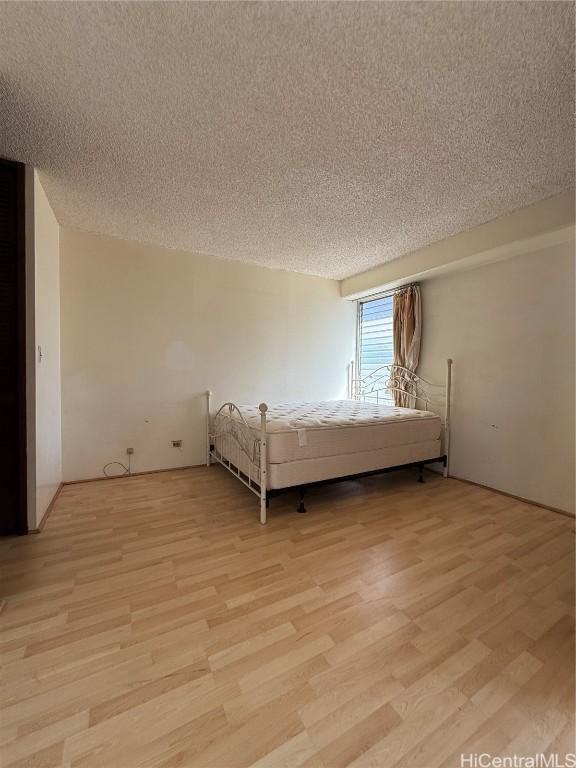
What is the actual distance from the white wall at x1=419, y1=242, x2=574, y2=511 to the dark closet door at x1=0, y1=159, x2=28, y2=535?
3960mm

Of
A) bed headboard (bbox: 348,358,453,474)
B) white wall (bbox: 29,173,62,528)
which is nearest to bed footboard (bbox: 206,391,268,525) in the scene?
white wall (bbox: 29,173,62,528)

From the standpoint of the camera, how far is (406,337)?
3873 millimetres

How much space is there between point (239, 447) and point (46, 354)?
1.79 m

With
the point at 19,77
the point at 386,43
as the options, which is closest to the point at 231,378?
the point at 19,77

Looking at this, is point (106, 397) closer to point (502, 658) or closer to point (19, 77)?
point (19, 77)

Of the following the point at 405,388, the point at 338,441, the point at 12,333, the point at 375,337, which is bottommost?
the point at 338,441

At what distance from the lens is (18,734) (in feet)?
3.16

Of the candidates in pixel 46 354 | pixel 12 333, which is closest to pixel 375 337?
pixel 46 354

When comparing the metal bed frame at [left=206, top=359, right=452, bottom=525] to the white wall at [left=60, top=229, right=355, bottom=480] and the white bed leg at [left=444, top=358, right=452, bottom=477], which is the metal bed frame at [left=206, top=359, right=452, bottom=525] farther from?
the white wall at [left=60, top=229, right=355, bottom=480]

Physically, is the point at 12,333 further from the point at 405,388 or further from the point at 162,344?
the point at 405,388

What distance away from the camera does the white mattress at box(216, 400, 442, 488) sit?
2.48 metres

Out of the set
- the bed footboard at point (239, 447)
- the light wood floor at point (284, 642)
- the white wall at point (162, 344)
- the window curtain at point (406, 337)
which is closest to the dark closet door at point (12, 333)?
the light wood floor at point (284, 642)

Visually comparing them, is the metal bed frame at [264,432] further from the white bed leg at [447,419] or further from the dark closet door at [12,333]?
the dark closet door at [12,333]

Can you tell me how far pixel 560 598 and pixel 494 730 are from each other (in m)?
0.95
